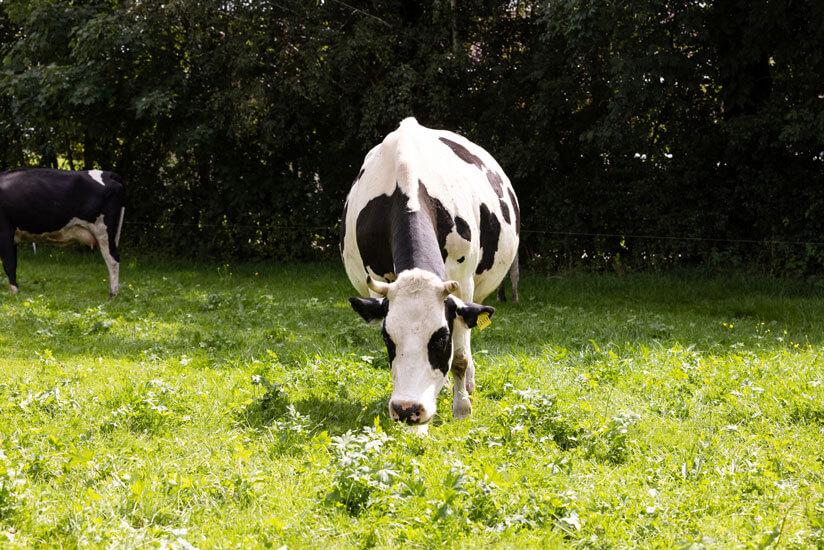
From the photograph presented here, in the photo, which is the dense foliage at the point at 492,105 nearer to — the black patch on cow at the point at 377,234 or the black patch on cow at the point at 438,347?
the black patch on cow at the point at 377,234

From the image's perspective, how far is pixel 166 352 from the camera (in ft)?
20.6

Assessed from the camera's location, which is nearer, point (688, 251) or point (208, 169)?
point (688, 251)

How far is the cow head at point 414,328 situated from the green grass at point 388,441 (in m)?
0.31

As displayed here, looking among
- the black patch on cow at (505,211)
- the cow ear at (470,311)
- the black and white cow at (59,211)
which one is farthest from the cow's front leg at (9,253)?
the cow ear at (470,311)

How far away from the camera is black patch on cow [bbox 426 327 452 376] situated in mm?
3842

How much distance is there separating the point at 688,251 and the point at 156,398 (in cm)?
978

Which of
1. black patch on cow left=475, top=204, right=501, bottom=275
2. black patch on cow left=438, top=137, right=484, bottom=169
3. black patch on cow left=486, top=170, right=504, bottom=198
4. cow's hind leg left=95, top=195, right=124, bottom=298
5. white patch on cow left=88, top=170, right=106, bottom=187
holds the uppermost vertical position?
black patch on cow left=438, top=137, right=484, bottom=169

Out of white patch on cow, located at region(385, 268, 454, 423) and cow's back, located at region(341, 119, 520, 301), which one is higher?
cow's back, located at region(341, 119, 520, 301)

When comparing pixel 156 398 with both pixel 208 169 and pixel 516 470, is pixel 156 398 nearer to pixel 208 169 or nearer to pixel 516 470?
pixel 516 470

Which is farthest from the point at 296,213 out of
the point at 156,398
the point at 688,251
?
the point at 156,398

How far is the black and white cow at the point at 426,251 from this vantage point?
380 centimetres

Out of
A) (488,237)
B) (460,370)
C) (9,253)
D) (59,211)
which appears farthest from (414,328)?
(9,253)

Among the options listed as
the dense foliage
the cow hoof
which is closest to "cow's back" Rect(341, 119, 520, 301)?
the cow hoof

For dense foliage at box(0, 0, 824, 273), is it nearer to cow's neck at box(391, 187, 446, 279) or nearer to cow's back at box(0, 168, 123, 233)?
cow's back at box(0, 168, 123, 233)
